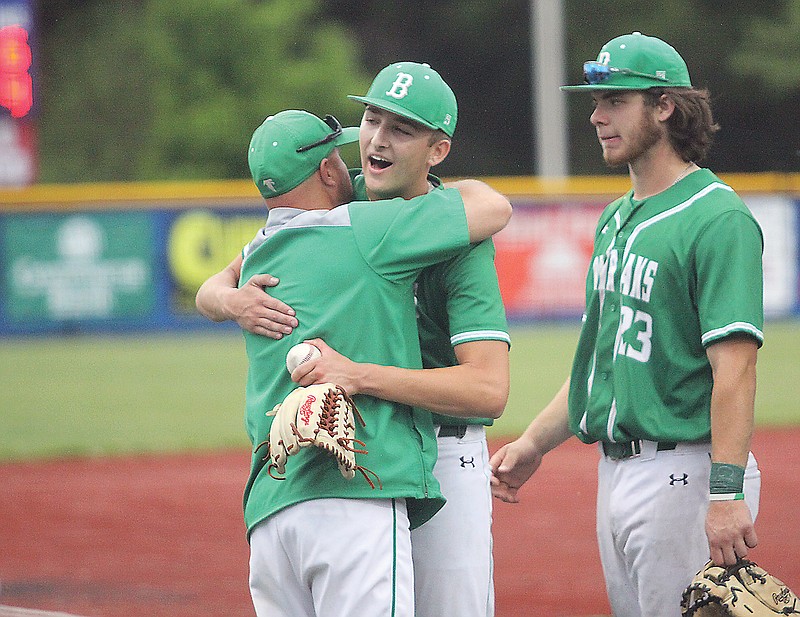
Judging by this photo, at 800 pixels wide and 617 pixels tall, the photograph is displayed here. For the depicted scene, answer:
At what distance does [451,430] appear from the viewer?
2.91 metres

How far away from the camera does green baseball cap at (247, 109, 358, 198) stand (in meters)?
2.57

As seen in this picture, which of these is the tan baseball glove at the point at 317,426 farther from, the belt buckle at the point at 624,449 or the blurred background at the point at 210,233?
the blurred background at the point at 210,233

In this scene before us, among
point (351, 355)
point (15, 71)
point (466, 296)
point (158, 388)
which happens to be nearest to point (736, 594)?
point (466, 296)

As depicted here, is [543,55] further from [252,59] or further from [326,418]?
[326,418]

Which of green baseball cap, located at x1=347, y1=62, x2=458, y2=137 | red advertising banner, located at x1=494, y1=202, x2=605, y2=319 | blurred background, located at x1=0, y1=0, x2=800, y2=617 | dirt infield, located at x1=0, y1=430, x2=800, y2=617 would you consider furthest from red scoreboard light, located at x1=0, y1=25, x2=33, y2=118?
green baseball cap, located at x1=347, y1=62, x2=458, y2=137

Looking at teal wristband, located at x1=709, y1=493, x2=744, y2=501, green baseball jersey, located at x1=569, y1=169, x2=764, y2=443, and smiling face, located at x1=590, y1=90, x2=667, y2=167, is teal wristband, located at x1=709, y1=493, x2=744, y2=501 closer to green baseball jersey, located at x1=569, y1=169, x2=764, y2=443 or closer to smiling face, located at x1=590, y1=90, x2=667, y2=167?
green baseball jersey, located at x1=569, y1=169, x2=764, y2=443

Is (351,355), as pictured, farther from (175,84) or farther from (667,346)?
(175,84)

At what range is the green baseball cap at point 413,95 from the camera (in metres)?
2.66

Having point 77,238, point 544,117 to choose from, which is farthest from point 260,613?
point 544,117

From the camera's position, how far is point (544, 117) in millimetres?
16484

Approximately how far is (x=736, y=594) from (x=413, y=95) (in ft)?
4.10

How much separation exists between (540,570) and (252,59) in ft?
70.1

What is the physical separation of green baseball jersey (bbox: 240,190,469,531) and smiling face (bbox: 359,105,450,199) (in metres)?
0.20

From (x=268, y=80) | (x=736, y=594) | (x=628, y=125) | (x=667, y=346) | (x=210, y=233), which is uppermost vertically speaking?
(x=628, y=125)
